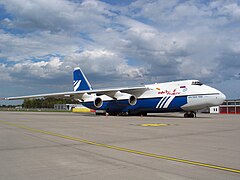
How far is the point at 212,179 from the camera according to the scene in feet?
16.2

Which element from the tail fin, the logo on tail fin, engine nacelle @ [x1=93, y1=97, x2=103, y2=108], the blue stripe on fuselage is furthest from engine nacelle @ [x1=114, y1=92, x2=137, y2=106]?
the logo on tail fin

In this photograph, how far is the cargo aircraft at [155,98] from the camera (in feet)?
90.6

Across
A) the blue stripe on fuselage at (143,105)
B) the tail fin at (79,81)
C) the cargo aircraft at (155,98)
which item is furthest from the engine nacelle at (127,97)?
the tail fin at (79,81)

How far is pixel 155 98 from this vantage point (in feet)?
102

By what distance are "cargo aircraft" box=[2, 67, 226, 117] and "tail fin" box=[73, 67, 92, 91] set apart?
2.52 meters

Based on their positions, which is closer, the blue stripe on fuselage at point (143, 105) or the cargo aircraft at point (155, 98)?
the cargo aircraft at point (155, 98)

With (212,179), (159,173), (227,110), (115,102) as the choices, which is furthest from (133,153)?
(227,110)

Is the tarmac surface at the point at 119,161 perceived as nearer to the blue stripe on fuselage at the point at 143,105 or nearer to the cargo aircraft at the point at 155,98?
the cargo aircraft at the point at 155,98

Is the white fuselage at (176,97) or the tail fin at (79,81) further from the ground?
the tail fin at (79,81)

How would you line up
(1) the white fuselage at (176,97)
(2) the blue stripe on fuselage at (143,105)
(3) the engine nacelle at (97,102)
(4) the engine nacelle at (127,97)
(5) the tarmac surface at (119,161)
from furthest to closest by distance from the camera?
1. (3) the engine nacelle at (97,102)
2. (4) the engine nacelle at (127,97)
3. (2) the blue stripe on fuselage at (143,105)
4. (1) the white fuselage at (176,97)
5. (5) the tarmac surface at (119,161)

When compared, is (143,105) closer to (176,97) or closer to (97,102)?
(176,97)

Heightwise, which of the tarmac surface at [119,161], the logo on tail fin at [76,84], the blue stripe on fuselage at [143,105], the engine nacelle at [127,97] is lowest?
the tarmac surface at [119,161]

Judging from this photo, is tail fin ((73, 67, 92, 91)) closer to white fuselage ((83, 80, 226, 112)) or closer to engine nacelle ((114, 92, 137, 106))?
engine nacelle ((114, 92, 137, 106))

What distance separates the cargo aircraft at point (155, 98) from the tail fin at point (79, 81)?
2.52 meters
